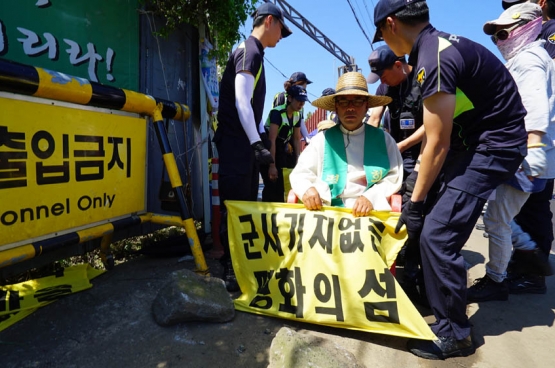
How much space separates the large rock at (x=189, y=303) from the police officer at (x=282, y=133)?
6.91ft

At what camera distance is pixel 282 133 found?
4.43 meters

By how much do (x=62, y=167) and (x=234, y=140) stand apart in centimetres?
116

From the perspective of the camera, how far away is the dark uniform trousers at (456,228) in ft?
5.92

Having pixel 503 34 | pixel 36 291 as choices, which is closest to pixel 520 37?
pixel 503 34

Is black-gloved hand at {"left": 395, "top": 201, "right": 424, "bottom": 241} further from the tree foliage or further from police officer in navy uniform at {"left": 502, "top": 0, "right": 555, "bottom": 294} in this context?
the tree foliage

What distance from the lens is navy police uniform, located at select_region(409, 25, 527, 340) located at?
1.76 meters

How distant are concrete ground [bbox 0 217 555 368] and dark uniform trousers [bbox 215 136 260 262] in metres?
0.71

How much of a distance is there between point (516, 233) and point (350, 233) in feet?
4.90

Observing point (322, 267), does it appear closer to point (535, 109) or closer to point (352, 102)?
point (352, 102)

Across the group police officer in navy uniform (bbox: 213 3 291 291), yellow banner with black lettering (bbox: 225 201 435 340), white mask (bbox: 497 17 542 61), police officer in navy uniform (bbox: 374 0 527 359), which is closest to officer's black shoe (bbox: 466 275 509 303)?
police officer in navy uniform (bbox: 374 0 527 359)

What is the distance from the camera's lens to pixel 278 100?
15.7 ft

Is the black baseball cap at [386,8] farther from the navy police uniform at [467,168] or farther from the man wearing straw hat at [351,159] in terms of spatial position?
the man wearing straw hat at [351,159]

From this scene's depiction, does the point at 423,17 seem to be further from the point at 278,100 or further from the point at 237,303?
the point at 278,100

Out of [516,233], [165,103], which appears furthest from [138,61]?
[516,233]
